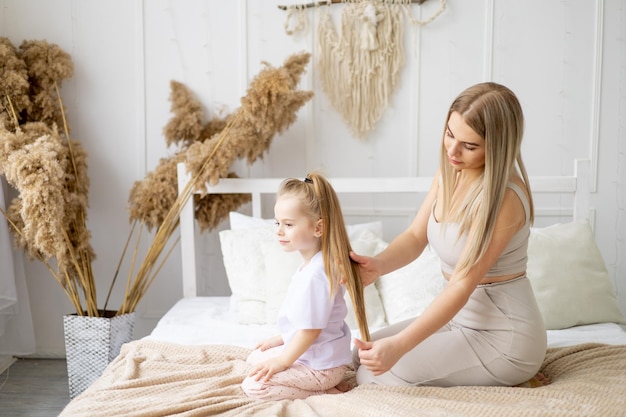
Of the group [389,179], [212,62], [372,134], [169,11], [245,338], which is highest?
[169,11]

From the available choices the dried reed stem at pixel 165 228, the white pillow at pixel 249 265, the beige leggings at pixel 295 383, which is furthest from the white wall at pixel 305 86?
the beige leggings at pixel 295 383

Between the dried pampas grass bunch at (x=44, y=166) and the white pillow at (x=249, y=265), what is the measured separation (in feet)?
2.02

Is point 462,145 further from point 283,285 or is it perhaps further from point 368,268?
point 283,285

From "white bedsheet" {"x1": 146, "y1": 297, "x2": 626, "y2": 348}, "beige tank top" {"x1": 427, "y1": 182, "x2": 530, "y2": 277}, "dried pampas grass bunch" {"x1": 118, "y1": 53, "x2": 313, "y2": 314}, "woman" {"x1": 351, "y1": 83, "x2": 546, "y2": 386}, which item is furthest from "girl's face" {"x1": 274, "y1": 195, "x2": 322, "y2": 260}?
"dried pampas grass bunch" {"x1": 118, "y1": 53, "x2": 313, "y2": 314}

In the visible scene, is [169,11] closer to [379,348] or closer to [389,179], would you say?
[389,179]

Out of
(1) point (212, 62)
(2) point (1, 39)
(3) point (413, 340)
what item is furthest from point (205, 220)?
(3) point (413, 340)

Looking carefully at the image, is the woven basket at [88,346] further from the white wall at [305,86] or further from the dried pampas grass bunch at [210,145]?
the white wall at [305,86]

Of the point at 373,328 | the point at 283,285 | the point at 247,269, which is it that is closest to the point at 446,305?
the point at 373,328

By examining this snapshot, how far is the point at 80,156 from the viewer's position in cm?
288

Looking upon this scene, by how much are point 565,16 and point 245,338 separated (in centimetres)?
197

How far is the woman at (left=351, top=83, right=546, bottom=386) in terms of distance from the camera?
5.50ft

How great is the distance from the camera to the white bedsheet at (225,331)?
90.7 inches

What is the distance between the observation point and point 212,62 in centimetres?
316

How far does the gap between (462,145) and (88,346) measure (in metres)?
1.83
